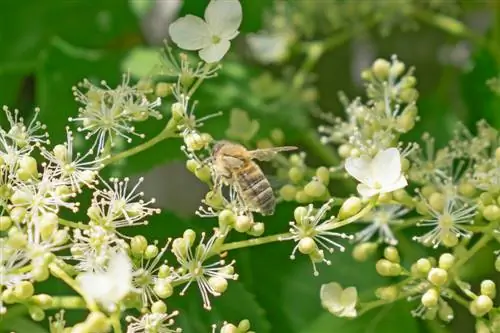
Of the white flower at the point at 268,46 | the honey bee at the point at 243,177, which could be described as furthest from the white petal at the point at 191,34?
the white flower at the point at 268,46

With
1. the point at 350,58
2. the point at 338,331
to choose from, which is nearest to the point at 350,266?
the point at 338,331

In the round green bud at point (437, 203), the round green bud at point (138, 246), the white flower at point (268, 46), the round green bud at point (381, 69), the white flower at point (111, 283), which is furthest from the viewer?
the white flower at point (268, 46)

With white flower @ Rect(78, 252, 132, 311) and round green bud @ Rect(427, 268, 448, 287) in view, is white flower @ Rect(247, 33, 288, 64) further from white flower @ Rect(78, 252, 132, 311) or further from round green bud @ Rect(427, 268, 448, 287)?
white flower @ Rect(78, 252, 132, 311)

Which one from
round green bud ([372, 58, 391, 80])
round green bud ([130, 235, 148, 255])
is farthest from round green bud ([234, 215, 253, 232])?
round green bud ([372, 58, 391, 80])

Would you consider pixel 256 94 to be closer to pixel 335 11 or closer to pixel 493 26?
pixel 335 11

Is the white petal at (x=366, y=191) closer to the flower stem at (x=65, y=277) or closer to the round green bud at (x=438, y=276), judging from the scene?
the round green bud at (x=438, y=276)
